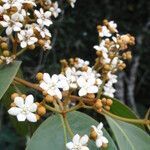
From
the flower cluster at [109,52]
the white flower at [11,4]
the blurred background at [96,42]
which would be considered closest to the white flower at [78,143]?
the flower cluster at [109,52]

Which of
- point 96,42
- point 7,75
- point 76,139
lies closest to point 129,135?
point 76,139

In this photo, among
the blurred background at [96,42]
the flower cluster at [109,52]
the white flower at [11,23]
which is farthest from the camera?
the blurred background at [96,42]

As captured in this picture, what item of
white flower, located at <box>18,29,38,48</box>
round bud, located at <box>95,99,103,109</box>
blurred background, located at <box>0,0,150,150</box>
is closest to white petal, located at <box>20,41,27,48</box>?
white flower, located at <box>18,29,38,48</box>

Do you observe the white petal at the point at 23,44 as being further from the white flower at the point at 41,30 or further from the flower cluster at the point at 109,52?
the flower cluster at the point at 109,52

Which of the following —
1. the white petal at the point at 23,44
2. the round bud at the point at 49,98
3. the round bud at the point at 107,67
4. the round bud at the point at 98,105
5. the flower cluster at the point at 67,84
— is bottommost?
the round bud at the point at 98,105

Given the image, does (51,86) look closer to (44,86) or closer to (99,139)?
(44,86)

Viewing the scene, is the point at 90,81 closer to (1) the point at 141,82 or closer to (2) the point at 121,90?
(2) the point at 121,90

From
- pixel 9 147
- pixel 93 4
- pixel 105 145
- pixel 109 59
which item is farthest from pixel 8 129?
pixel 105 145
